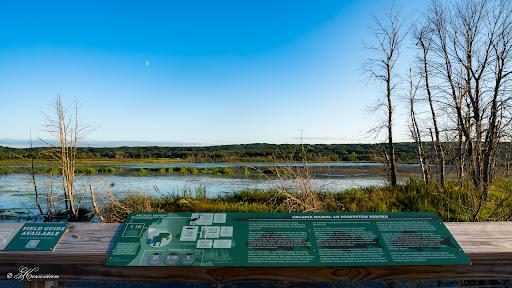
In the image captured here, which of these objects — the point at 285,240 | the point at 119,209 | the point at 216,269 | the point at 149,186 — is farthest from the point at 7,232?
the point at 149,186

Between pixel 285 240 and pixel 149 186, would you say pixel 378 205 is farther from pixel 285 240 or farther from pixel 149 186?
pixel 149 186

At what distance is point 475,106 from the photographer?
15.3 meters

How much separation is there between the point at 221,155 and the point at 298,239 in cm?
7643

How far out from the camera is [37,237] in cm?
288

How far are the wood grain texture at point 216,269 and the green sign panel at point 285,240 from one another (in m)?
0.06

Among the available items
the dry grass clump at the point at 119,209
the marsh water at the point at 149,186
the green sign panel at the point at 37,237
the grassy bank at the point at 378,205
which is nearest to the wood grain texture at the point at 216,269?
the green sign panel at the point at 37,237

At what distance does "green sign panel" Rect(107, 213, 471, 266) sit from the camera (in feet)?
8.71

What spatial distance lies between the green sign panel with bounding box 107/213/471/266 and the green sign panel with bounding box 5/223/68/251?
1.48ft

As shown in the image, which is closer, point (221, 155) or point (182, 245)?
point (182, 245)

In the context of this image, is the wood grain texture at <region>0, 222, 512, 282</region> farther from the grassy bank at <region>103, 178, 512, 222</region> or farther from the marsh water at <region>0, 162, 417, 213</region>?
the marsh water at <region>0, 162, 417, 213</region>

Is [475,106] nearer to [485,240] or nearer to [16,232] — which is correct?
[485,240]

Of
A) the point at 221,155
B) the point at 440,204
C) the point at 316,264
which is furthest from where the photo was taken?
the point at 221,155

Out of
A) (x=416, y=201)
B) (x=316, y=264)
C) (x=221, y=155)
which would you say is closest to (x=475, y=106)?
(x=416, y=201)

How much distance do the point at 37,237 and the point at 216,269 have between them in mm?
1339
